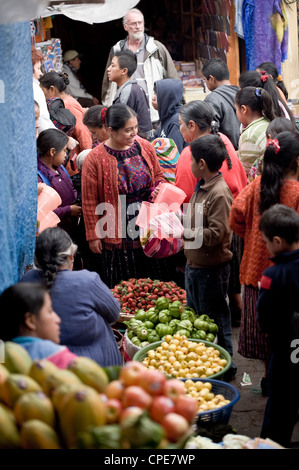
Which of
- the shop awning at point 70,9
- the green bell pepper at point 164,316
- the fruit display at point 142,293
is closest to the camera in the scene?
the shop awning at point 70,9

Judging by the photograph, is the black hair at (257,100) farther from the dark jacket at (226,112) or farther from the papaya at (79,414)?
the papaya at (79,414)

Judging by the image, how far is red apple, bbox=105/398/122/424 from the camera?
1.83 m

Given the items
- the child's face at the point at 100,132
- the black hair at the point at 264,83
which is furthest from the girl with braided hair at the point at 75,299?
the black hair at the point at 264,83

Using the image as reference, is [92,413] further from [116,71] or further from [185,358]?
[116,71]

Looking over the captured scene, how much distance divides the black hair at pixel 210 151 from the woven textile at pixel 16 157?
3.50 feet

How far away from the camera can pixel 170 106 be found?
19.0ft

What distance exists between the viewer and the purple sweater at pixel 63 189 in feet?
16.4

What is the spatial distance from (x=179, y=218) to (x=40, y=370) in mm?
2582

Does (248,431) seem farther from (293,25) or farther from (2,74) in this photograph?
(293,25)

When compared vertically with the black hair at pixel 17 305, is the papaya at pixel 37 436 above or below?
below

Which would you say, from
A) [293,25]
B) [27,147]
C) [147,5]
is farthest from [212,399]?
[147,5]

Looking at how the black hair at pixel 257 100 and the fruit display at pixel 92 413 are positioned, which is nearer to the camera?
the fruit display at pixel 92 413
